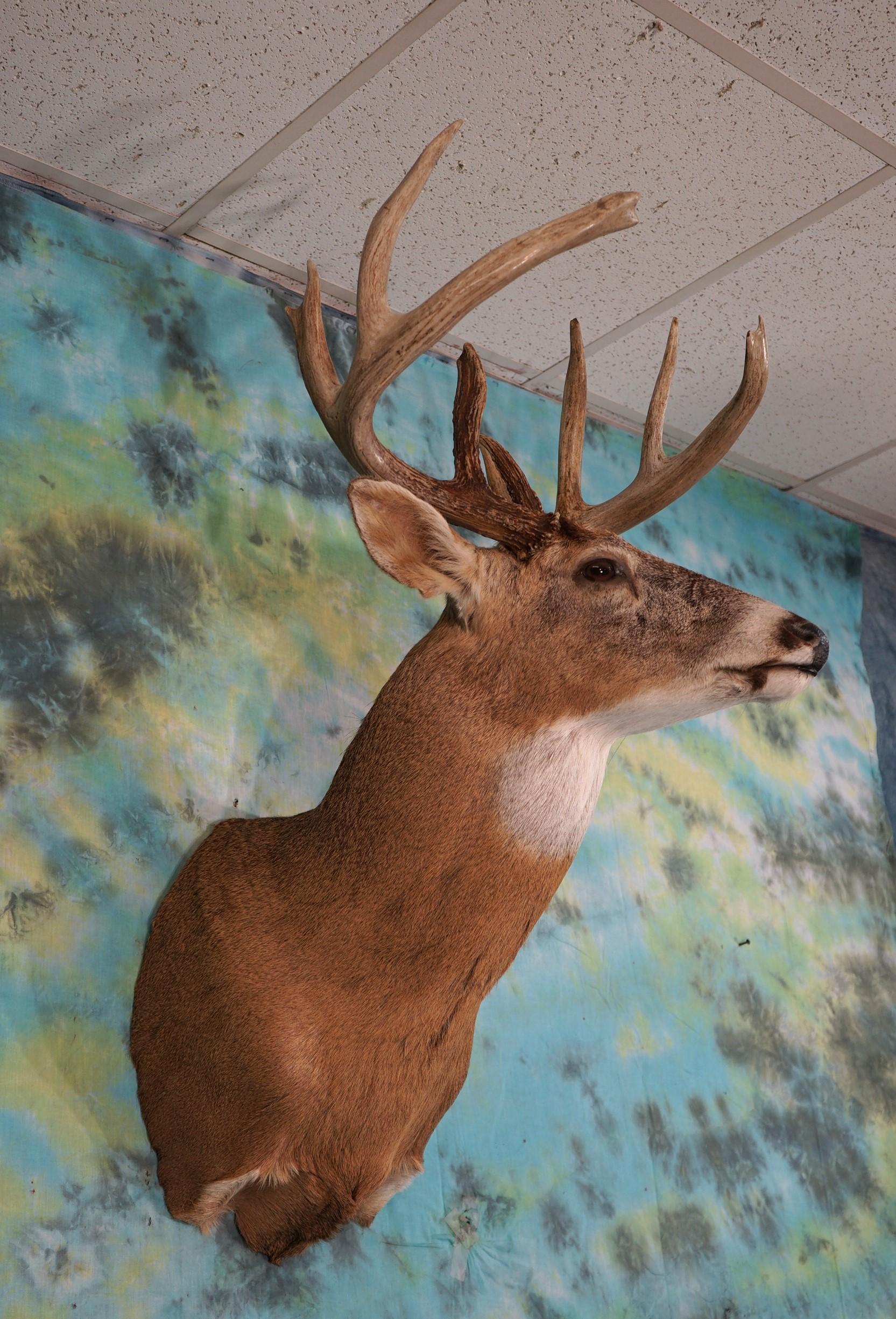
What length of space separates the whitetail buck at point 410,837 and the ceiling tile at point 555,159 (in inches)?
13.6

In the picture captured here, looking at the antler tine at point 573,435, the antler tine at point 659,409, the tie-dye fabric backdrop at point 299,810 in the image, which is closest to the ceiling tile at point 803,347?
the tie-dye fabric backdrop at point 299,810

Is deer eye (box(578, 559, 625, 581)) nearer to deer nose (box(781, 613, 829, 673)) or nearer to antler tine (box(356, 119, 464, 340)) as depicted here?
deer nose (box(781, 613, 829, 673))

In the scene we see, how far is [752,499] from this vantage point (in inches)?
135

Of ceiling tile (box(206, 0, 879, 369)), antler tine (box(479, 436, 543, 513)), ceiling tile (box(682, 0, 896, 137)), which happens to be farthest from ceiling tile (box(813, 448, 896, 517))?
antler tine (box(479, 436, 543, 513))

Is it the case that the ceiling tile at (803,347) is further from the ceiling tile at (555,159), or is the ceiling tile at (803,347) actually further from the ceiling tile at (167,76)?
the ceiling tile at (167,76)

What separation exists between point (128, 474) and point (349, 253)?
72 cm

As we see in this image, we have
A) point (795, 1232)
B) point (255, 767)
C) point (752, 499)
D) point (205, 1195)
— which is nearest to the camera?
point (205, 1195)

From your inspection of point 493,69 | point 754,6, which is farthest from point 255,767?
point 754,6

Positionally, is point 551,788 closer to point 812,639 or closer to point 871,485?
point 812,639

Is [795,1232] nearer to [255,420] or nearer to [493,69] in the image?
[255,420]

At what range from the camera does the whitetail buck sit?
170cm

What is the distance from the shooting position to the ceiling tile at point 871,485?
3.39 metres

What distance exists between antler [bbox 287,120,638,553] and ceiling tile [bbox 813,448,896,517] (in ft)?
5.72

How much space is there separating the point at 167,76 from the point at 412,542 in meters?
0.96
